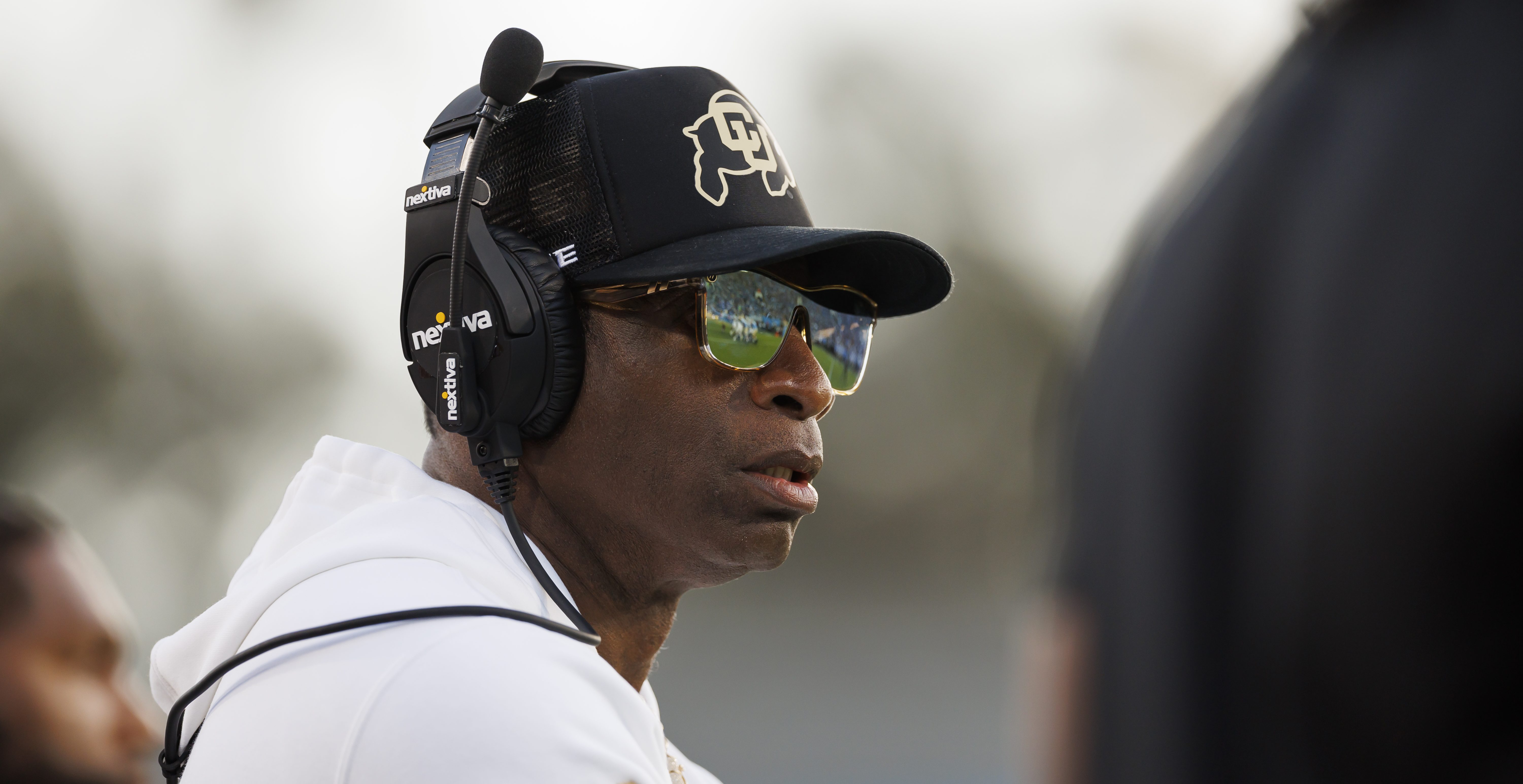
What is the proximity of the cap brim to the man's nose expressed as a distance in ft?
0.42

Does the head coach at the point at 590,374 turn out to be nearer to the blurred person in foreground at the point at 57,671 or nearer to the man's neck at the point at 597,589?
the man's neck at the point at 597,589

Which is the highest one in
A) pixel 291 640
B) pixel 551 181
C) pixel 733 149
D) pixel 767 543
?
pixel 733 149

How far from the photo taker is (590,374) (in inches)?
76.9

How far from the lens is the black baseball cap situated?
1.91 meters

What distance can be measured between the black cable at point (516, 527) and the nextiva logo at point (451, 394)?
0.31ft

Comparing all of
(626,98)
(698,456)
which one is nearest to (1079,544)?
(698,456)

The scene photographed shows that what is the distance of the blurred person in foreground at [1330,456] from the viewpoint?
38 centimetres

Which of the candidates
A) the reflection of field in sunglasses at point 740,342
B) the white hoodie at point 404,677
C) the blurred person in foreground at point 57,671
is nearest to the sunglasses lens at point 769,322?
the reflection of field in sunglasses at point 740,342

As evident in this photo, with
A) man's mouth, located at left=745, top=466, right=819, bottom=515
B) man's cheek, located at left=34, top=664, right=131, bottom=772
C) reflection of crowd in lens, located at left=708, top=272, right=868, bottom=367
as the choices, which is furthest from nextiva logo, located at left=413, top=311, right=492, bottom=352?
man's cheek, located at left=34, top=664, right=131, bottom=772

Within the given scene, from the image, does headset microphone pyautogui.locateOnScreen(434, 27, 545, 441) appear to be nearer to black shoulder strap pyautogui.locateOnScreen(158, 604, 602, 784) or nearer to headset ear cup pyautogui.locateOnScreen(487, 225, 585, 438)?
headset ear cup pyautogui.locateOnScreen(487, 225, 585, 438)

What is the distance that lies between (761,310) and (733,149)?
0.28 meters

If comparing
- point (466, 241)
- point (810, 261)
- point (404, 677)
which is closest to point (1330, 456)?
point (404, 677)

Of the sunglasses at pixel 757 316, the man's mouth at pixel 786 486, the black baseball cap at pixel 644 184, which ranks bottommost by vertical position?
the man's mouth at pixel 786 486

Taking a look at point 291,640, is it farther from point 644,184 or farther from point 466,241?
point 644,184
